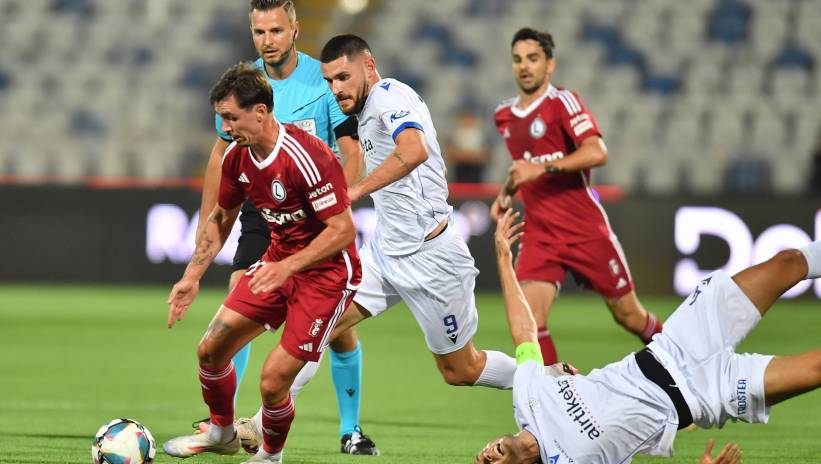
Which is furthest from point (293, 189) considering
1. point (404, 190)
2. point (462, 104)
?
point (462, 104)

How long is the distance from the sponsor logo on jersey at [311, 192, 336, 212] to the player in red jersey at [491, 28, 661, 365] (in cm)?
270

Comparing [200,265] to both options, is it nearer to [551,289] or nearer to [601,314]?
[551,289]

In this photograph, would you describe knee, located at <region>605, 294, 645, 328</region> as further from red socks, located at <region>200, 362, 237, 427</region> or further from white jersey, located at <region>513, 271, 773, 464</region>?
red socks, located at <region>200, 362, 237, 427</region>

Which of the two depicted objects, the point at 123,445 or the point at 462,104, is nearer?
the point at 123,445

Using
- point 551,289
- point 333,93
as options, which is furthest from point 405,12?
point 333,93

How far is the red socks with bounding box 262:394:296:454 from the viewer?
19.6ft

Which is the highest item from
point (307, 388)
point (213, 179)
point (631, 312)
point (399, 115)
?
point (399, 115)

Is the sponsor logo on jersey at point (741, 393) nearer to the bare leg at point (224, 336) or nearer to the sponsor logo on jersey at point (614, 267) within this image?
the bare leg at point (224, 336)

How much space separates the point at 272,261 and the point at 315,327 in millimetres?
396

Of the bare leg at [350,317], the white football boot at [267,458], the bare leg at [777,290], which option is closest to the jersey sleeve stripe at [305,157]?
the bare leg at [350,317]

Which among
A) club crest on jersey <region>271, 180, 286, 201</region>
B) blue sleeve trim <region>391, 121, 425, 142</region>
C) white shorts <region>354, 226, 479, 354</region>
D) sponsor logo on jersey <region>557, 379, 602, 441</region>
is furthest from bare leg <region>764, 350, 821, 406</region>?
club crest on jersey <region>271, 180, 286, 201</region>

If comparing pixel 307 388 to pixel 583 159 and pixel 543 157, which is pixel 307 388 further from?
pixel 583 159

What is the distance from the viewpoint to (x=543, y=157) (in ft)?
27.6

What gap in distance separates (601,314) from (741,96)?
5423mm
